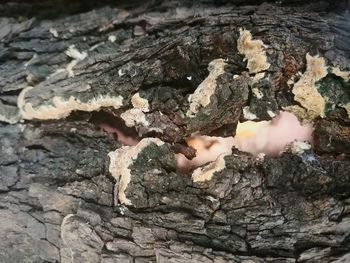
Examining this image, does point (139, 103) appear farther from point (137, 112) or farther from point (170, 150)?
point (170, 150)

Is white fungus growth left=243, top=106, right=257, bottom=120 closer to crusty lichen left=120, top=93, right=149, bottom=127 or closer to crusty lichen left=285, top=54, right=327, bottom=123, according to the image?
crusty lichen left=285, top=54, right=327, bottom=123

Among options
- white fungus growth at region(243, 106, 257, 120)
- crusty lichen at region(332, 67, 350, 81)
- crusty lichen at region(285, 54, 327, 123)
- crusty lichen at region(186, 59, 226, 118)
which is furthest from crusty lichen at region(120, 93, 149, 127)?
crusty lichen at region(332, 67, 350, 81)

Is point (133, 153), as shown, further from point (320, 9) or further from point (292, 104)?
point (320, 9)

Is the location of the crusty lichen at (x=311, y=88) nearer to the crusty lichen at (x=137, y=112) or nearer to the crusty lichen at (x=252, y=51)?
the crusty lichen at (x=252, y=51)

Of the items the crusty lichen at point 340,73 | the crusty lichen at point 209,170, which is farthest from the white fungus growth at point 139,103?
the crusty lichen at point 340,73

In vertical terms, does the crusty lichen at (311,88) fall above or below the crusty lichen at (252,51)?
below

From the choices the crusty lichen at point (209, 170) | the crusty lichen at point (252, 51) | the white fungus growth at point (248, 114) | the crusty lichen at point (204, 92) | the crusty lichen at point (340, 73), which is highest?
the crusty lichen at point (252, 51)
